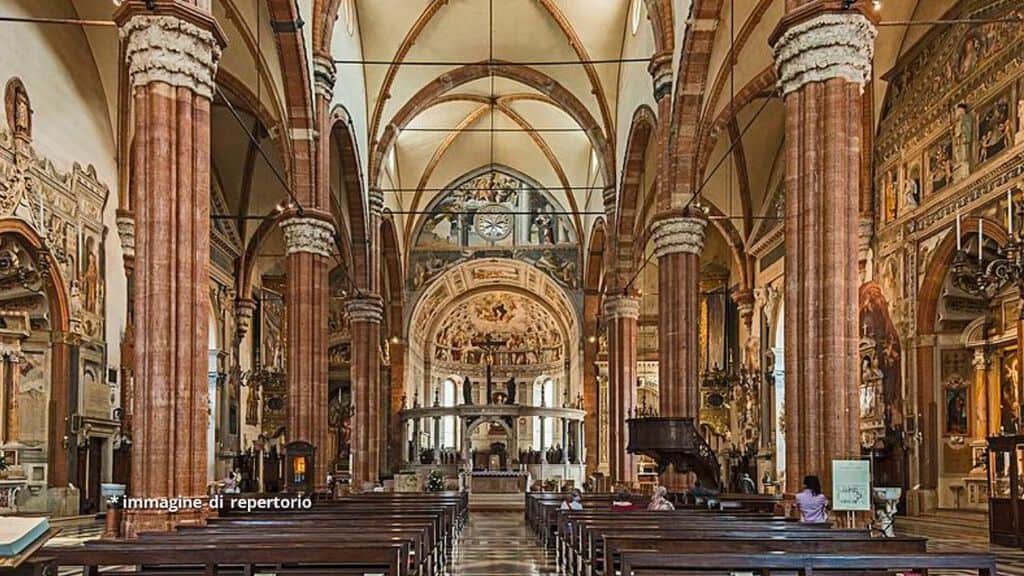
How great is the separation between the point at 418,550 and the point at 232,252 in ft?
81.5

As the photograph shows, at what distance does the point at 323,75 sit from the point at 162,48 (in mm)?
10410

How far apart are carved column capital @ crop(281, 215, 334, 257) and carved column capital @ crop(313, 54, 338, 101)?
286 cm

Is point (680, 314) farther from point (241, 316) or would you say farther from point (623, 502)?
point (241, 316)

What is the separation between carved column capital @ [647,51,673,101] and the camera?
75.2ft

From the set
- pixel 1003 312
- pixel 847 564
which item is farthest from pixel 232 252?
pixel 847 564

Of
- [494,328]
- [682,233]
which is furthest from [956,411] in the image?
[494,328]

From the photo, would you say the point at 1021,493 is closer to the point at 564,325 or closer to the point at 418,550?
the point at 418,550

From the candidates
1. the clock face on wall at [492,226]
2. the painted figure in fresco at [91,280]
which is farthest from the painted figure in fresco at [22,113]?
the clock face on wall at [492,226]

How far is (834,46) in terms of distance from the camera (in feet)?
43.1

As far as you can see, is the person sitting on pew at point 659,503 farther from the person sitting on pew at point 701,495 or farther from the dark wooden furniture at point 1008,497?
the dark wooden furniture at point 1008,497

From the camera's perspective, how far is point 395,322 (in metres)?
43.1

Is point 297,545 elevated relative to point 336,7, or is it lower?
lower

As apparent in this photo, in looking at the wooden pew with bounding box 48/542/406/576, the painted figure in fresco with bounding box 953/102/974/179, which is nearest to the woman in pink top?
the wooden pew with bounding box 48/542/406/576

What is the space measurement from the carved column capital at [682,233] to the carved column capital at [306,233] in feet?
23.0
